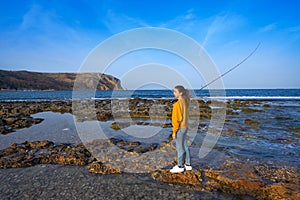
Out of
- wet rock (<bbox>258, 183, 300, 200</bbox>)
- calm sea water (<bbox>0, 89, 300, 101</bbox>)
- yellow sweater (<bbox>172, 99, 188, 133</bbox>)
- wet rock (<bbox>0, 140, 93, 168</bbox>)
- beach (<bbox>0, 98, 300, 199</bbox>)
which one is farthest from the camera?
calm sea water (<bbox>0, 89, 300, 101</bbox>)

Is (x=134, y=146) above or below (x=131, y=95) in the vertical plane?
below

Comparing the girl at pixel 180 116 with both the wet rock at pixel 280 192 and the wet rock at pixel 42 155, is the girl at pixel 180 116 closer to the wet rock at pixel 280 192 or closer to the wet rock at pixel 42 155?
the wet rock at pixel 280 192

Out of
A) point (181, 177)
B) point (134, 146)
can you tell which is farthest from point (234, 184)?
point (134, 146)

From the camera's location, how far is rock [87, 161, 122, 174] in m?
5.34

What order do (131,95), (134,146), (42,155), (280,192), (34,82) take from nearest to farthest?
(280,192) < (42,155) < (134,146) < (131,95) < (34,82)

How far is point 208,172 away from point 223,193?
946mm

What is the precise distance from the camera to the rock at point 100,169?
17.5 ft

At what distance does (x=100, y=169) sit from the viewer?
5449mm

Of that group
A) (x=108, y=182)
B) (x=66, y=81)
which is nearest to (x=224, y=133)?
(x=108, y=182)

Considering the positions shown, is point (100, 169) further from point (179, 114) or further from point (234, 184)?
point (234, 184)

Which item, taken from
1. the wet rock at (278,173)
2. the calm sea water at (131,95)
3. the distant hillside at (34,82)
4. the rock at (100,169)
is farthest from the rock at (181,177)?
the distant hillside at (34,82)

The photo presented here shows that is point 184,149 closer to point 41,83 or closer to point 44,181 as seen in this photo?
point 44,181

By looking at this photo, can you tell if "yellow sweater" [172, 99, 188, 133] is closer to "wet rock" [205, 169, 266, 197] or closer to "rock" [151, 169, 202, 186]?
"rock" [151, 169, 202, 186]

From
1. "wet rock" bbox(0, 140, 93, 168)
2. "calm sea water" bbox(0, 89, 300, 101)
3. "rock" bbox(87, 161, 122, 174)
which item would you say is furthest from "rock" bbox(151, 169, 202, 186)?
"calm sea water" bbox(0, 89, 300, 101)
